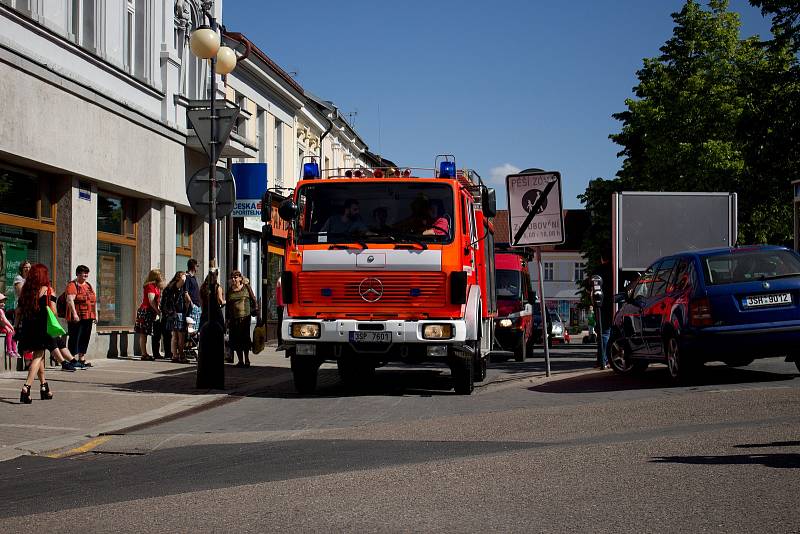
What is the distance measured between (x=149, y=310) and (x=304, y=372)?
874 cm

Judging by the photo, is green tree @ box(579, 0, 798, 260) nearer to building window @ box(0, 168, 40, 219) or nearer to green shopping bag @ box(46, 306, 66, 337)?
building window @ box(0, 168, 40, 219)

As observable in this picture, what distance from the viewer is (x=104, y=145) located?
22.7m

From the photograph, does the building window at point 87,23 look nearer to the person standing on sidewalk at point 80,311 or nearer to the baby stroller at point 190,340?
the person standing on sidewalk at point 80,311

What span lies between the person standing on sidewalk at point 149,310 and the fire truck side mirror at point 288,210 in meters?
9.28

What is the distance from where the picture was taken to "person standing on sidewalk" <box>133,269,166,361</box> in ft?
76.3

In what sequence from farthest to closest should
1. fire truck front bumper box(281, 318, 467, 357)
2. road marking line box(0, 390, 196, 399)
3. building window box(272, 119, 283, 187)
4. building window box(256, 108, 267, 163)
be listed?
building window box(272, 119, 283, 187), building window box(256, 108, 267, 163), road marking line box(0, 390, 196, 399), fire truck front bumper box(281, 318, 467, 357)

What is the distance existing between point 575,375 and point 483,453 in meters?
9.22

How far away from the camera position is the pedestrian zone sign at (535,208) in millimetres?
17641

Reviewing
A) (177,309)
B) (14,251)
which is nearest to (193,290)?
(177,309)

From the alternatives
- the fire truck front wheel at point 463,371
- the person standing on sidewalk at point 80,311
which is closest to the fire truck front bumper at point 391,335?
the fire truck front wheel at point 463,371

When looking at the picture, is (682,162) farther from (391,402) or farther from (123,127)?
(391,402)

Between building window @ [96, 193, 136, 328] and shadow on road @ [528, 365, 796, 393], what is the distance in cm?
1082

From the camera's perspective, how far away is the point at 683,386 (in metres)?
14.7

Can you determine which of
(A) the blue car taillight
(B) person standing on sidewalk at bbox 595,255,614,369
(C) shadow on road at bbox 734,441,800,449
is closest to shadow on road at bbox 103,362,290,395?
(B) person standing on sidewalk at bbox 595,255,614,369
